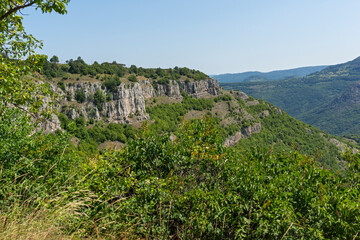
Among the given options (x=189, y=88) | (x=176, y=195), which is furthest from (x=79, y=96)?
(x=176, y=195)

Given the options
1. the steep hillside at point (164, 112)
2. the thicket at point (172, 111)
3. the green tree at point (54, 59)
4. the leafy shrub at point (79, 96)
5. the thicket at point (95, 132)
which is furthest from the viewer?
the green tree at point (54, 59)

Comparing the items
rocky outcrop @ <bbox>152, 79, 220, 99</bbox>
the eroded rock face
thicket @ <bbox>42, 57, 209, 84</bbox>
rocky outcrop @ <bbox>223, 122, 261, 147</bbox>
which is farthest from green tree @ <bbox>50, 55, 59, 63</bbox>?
rocky outcrop @ <bbox>223, 122, 261, 147</bbox>

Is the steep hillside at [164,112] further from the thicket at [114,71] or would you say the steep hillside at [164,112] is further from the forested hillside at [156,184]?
the forested hillside at [156,184]

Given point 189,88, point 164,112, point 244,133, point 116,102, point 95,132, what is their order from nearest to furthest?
point 95,132 < point 116,102 < point 164,112 < point 244,133 < point 189,88

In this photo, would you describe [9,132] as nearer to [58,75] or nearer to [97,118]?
[97,118]

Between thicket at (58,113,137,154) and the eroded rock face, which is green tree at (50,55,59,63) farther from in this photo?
thicket at (58,113,137,154)

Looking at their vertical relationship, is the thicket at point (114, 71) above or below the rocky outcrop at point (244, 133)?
above

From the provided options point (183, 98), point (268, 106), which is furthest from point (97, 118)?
point (268, 106)

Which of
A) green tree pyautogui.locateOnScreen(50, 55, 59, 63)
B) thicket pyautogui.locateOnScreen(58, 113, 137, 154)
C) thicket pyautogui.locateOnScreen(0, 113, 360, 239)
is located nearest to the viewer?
thicket pyautogui.locateOnScreen(0, 113, 360, 239)

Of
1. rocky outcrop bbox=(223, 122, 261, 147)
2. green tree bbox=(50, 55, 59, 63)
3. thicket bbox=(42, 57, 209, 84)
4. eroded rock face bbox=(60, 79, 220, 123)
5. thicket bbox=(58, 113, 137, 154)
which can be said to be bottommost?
rocky outcrop bbox=(223, 122, 261, 147)

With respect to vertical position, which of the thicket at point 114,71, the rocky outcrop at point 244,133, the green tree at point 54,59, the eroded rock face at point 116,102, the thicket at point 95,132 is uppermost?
the green tree at point 54,59

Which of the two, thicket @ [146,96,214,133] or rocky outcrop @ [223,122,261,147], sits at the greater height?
thicket @ [146,96,214,133]

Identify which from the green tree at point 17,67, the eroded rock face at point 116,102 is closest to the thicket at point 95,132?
the eroded rock face at point 116,102

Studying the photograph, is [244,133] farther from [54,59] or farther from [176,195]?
[176,195]
